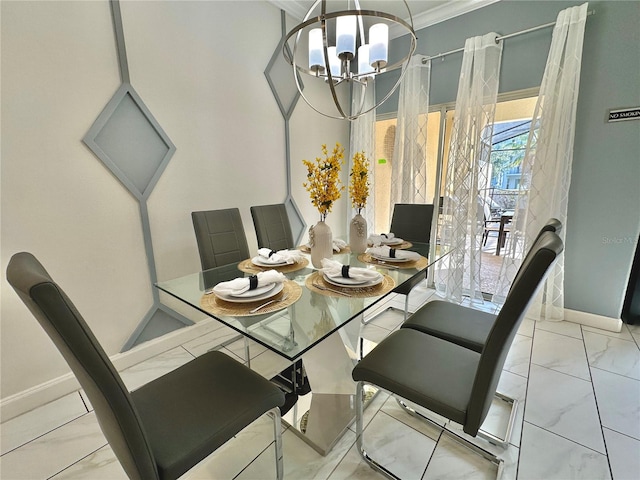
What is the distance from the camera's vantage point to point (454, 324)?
1.52 metres

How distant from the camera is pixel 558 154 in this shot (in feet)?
7.52

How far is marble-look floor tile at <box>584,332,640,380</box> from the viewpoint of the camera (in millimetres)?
1893

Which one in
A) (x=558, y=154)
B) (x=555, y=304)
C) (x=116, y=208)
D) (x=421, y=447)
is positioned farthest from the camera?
(x=555, y=304)

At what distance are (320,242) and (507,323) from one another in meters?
1.03

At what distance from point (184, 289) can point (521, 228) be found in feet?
8.97

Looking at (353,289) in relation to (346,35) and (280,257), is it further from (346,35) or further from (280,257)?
(346,35)

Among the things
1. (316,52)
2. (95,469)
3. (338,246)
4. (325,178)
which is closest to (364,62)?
(316,52)

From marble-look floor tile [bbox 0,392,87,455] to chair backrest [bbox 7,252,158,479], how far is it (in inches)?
48.7

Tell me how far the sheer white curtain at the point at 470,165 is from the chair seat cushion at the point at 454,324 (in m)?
1.33

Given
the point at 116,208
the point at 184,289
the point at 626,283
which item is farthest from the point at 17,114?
the point at 626,283

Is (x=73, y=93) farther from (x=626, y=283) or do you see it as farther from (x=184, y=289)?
(x=626, y=283)

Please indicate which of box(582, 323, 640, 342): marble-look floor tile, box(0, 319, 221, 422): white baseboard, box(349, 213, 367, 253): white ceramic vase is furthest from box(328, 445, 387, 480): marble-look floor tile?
box(582, 323, 640, 342): marble-look floor tile

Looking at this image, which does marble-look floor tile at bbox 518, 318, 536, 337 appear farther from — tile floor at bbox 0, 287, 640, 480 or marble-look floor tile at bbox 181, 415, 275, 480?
marble-look floor tile at bbox 181, 415, 275, 480

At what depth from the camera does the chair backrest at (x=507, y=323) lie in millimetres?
776
